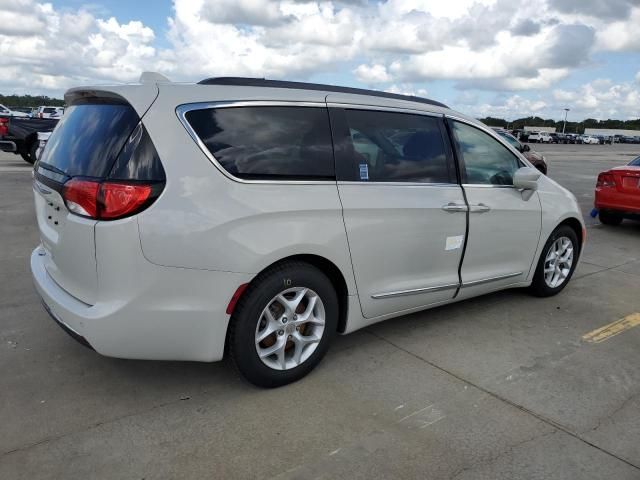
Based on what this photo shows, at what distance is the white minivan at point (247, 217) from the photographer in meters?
2.74

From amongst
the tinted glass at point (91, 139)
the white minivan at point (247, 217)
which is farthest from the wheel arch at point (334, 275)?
the tinted glass at point (91, 139)

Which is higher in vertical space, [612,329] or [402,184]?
[402,184]

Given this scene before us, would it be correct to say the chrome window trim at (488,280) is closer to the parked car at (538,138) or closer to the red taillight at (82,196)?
the red taillight at (82,196)

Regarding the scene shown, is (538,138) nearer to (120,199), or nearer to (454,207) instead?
(454,207)

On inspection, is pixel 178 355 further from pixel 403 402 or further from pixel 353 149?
pixel 353 149

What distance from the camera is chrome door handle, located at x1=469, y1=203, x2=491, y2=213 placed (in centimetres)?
408

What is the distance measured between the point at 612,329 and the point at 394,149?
8.14ft

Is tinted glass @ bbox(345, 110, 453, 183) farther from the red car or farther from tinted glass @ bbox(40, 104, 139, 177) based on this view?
the red car

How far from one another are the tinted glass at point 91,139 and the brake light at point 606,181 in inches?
336

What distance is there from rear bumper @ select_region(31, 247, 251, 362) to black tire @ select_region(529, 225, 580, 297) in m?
3.20

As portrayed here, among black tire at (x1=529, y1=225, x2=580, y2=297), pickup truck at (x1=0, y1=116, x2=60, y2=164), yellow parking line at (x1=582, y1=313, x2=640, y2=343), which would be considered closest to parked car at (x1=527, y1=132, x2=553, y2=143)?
pickup truck at (x1=0, y1=116, x2=60, y2=164)

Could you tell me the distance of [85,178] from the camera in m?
2.80

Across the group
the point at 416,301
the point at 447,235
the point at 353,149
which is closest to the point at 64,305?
the point at 353,149

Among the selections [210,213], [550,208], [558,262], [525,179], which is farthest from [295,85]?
[558,262]
